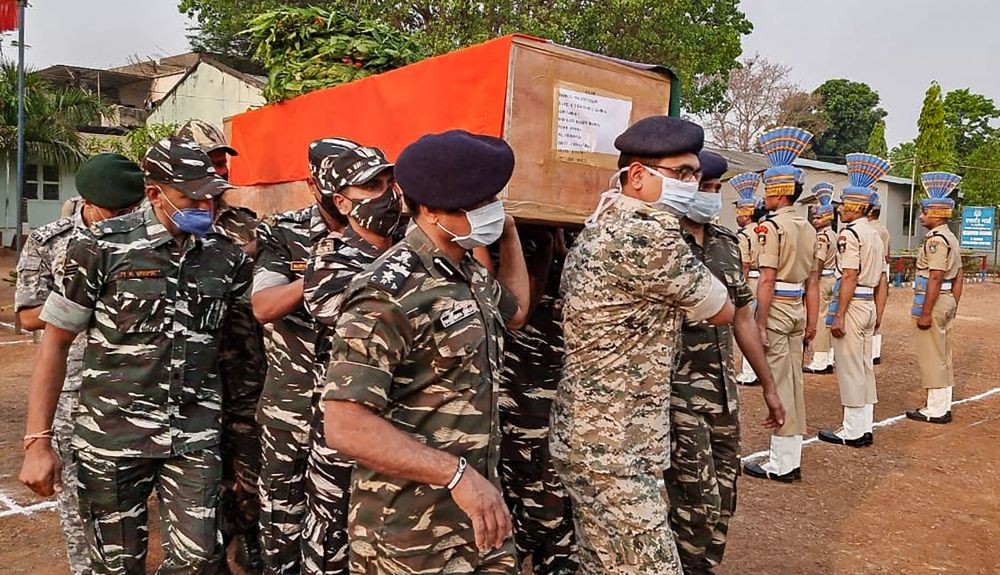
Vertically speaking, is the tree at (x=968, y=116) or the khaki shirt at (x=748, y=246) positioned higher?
the tree at (x=968, y=116)

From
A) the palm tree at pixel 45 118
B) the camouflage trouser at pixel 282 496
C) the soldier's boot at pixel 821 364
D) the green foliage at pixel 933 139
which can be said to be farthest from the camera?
the green foliage at pixel 933 139

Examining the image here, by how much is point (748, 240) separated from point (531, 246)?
19.0 ft

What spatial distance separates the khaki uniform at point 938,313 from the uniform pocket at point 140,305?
6328 millimetres

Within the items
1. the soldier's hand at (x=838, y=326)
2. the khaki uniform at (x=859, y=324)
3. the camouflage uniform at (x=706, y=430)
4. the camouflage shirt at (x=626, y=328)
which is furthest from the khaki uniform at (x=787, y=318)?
the camouflage shirt at (x=626, y=328)

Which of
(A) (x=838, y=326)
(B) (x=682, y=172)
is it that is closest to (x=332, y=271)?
(B) (x=682, y=172)

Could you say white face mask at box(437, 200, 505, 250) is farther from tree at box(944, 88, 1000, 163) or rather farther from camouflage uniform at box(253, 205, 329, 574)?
tree at box(944, 88, 1000, 163)

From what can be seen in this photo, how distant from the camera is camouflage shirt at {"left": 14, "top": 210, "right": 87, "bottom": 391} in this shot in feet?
10.5

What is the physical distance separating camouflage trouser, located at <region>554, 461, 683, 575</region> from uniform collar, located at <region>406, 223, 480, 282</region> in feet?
2.94

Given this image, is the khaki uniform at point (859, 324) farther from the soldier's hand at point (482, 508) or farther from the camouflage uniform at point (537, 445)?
the soldier's hand at point (482, 508)

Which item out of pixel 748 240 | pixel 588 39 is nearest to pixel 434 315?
pixel 748 240

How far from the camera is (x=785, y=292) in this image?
538 cm

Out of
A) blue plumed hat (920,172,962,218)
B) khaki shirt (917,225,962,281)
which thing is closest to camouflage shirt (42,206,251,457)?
khaki shirt (917,225,962,281)

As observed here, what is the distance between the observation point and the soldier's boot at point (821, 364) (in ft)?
29.6

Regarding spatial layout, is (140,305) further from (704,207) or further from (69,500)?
(704,207)
